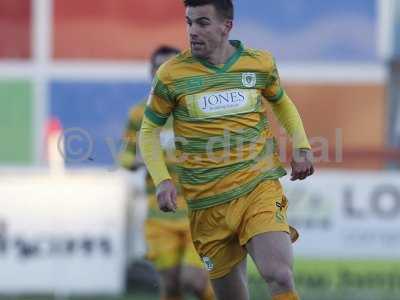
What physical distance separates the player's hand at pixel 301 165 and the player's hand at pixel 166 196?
2.42 feet

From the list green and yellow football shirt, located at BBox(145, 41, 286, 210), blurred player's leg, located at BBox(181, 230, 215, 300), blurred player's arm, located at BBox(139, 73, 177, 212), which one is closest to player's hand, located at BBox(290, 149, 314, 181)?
green and yellow football shirt, located at BBox(145, 41, 286, 210)

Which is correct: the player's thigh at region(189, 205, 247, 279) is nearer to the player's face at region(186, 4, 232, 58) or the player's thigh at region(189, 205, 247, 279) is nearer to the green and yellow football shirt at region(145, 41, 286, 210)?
the green and yellow football shirt at region(145, 41, 286, 210)

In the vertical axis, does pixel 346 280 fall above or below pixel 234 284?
below

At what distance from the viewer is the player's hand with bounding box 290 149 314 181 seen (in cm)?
788

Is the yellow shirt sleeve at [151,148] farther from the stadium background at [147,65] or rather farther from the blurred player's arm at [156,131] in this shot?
the stadium background at [147,65]

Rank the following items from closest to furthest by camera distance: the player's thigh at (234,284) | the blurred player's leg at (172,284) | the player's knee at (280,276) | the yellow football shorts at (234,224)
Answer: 1. the player's knee at (280,276)
2. the yellow football shorts at (234,224)
3. the player's thigh at (234,284)
4. the blurred player's leg at (172,284)

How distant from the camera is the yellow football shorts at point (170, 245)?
35.6 feet

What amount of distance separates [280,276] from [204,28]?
1.49 meters

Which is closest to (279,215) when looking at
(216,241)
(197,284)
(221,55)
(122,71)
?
(216,241)

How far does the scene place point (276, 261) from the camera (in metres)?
7.57

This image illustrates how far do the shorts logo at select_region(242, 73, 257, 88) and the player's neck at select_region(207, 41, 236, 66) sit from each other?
15 cm

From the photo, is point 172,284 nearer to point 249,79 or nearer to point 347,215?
point 249,79

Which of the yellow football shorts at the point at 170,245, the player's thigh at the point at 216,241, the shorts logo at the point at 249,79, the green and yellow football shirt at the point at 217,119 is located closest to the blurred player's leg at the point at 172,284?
the yellow football shorts at the point at 170,245

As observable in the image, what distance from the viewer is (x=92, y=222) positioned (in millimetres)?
13672
